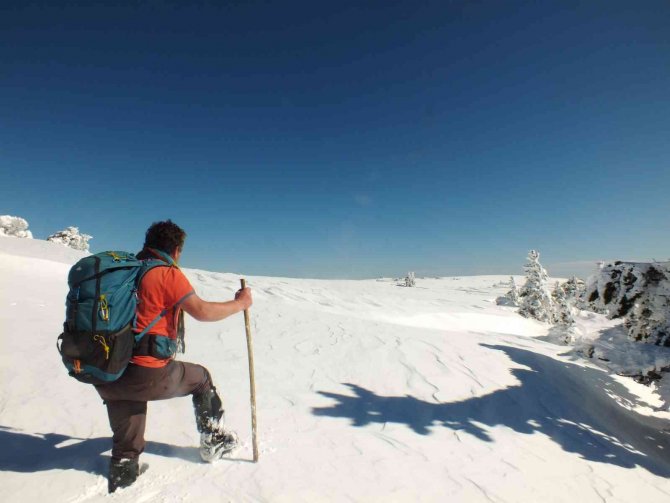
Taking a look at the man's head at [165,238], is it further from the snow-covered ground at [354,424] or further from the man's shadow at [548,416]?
the man's shadow at [548,416]

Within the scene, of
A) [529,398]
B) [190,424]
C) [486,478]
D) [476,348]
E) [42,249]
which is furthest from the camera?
[42,249]

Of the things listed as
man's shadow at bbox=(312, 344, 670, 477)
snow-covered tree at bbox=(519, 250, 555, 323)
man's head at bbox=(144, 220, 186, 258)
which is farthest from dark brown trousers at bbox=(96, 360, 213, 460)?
snow-covered tree at bbox=(519, 250, 555, 323)

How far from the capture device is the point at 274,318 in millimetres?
10633

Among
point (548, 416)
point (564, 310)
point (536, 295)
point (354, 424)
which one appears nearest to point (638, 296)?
point (548, 416)

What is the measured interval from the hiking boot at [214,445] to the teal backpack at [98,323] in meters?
1.31

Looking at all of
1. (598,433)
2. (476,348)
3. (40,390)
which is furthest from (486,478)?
(40,390)

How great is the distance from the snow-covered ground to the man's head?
230 cm

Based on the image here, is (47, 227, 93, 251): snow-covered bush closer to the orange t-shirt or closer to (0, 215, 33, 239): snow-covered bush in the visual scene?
(0, 215, 33, 239): snow-covered bush

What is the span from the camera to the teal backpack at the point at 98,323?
2.79m

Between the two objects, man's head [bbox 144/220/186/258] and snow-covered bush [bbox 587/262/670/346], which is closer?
man's head [bbox 144/220/186/258]

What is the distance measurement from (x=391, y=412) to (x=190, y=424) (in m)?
3.02

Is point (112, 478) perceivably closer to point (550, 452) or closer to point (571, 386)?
point (550, 452)

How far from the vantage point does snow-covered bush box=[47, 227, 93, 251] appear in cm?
5250

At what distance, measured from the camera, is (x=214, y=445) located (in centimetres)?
366
